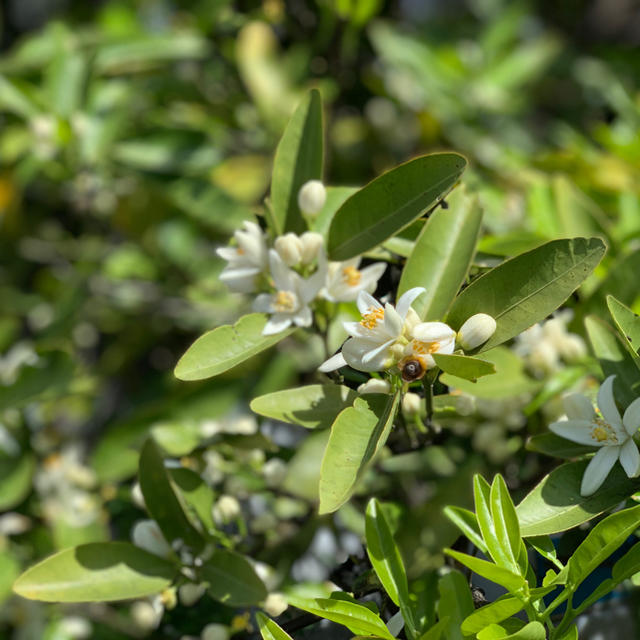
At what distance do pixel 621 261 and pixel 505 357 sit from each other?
0.21 metres

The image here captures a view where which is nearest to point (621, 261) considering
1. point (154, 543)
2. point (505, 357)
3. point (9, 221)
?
point (505, 357)

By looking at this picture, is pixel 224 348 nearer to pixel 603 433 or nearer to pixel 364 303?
pixel 364 303

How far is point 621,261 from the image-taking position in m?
1.03

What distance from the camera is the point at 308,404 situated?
2.65 feet

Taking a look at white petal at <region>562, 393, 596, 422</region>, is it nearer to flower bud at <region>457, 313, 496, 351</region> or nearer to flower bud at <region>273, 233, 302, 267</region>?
flower bud at <region>457, 313, 496, 351</region>

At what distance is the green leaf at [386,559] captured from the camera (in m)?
0.75

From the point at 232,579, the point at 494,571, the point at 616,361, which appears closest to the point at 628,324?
the point at 616,361

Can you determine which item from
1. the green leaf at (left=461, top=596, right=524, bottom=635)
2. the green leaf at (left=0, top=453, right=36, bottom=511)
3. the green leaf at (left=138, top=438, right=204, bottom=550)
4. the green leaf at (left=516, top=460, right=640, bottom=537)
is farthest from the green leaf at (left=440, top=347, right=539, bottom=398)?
the green leaf at (left=0, top=453, right=36, bottom=511)

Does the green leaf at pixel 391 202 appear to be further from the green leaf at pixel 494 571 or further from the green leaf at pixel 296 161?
the green leaf at pixel 494 571

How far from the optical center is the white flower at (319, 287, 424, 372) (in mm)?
723

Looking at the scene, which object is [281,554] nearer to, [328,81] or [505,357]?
[505,357]

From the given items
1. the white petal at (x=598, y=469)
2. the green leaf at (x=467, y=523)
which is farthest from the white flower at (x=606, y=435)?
the green leaf at (x=467, y=523)

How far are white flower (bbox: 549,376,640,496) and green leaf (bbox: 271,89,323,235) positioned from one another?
1.32ft

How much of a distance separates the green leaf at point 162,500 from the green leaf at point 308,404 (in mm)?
213
